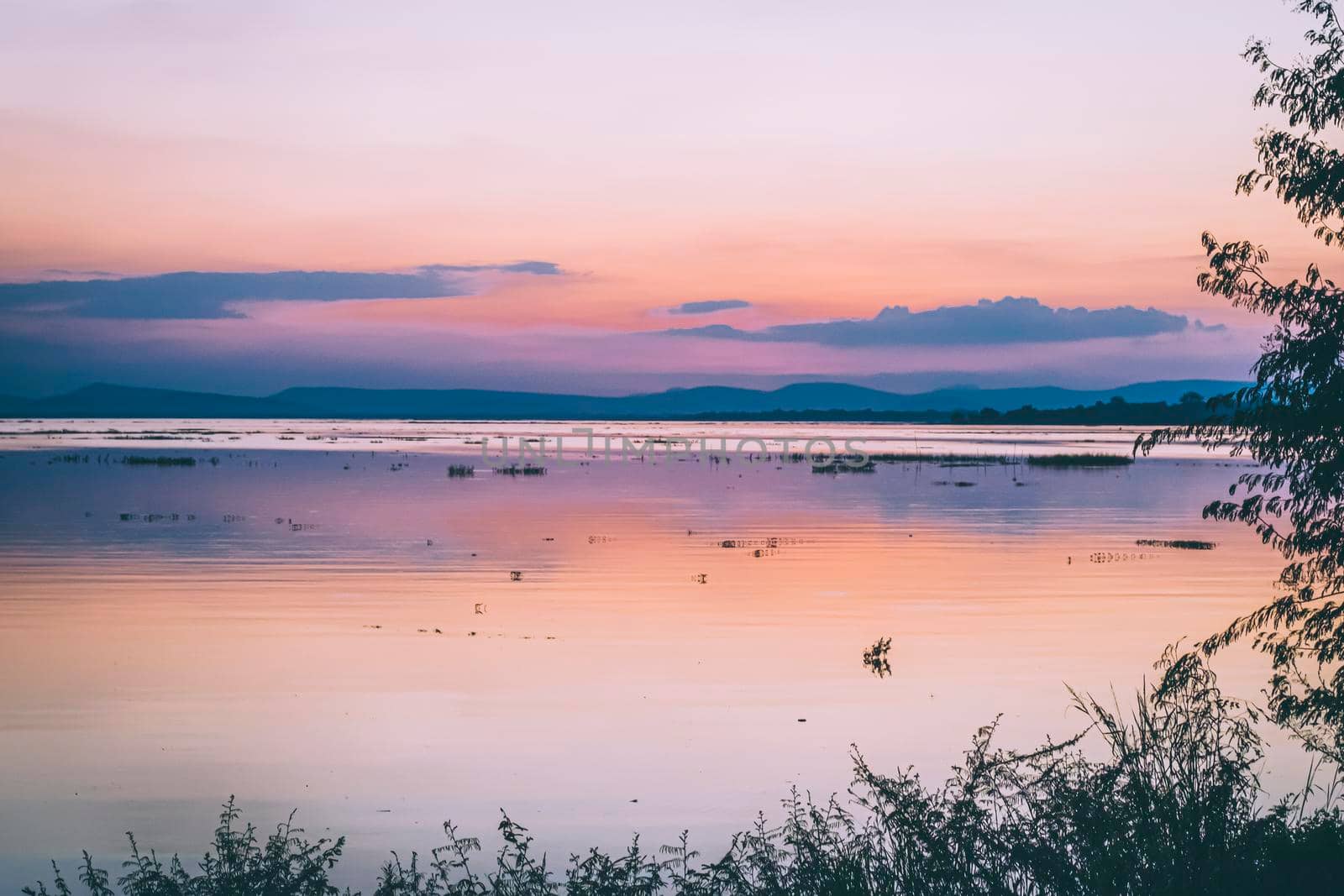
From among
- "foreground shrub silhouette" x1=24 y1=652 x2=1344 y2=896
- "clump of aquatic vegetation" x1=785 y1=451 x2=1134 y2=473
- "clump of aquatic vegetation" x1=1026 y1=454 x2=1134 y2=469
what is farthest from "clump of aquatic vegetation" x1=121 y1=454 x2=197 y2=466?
"foreground shrub silhouette" x1=24 y1=652 x2=1344 y2=896

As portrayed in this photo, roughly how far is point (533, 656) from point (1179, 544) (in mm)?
22446

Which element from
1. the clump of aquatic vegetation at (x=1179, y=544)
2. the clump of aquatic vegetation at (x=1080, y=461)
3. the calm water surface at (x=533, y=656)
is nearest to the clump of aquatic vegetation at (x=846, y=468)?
the clump of aquatic vegetation at (x=1080, y=461)

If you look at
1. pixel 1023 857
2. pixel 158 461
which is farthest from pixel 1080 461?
pixel 1023 857

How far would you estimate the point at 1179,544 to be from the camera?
35719 millimetres

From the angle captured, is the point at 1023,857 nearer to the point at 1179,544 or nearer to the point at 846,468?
the point at 1179,544

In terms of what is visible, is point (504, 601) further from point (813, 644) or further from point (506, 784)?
point (506, 784)

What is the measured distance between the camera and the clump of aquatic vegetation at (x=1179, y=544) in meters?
35.3

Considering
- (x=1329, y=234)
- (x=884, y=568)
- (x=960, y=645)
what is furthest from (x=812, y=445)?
(x=1329, y=234)

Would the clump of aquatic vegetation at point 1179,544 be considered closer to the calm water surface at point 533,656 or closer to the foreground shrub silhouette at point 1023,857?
the calm water surface at point 533,656

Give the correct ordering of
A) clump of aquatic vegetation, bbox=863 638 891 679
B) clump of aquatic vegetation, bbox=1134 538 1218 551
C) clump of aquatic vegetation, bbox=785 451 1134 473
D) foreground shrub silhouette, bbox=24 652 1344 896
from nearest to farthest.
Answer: foreground shrub silhouette, bbox=24 652 1344 896
clump of aquatic vegetation, bbox=863 638 891 679
clump of aquatic vegetation, bbox=1134 538 1218 551
clump of aquatic vegetation, bbox=785 451 1134 473

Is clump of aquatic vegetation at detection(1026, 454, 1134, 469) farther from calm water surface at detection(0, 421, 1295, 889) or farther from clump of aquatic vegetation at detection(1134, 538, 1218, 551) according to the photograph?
clump of aquatic vegetation at detection(1134, 538, 1218, 551)

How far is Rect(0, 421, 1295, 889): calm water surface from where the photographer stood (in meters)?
13.5

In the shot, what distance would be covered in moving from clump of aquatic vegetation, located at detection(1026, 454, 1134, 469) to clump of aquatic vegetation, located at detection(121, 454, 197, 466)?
50.4 m

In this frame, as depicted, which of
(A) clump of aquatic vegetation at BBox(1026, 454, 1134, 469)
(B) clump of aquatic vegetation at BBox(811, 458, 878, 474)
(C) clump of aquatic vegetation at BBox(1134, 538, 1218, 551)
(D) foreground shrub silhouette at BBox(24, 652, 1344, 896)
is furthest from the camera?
(A) clump of aquatic vegetation at BBox(1026, 454, 1134, 469)
